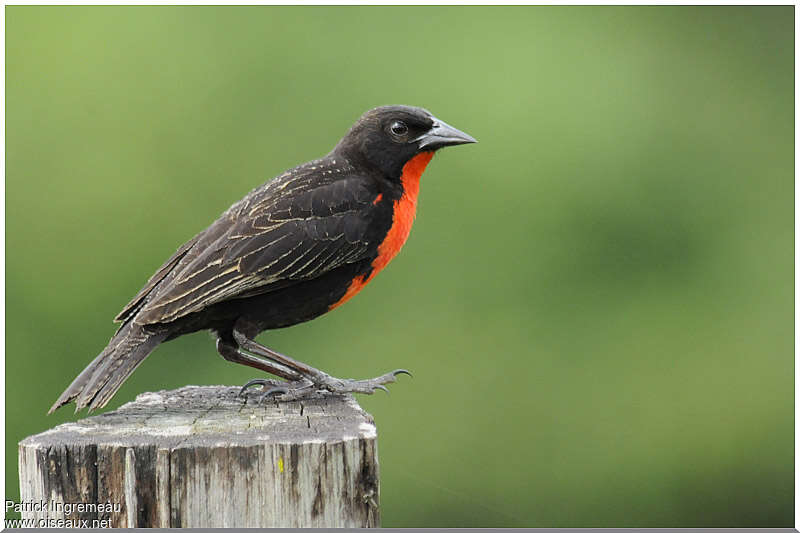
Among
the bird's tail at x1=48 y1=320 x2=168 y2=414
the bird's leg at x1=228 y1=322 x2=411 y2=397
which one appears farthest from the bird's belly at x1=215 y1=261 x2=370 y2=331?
the bird's tail at x1=48 y1=320 x2=168 y2=414

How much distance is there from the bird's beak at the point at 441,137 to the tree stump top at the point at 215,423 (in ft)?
4.79

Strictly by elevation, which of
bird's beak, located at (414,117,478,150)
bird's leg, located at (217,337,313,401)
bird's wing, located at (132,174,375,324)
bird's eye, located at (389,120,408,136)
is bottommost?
bird's leg, located at (217,337,313,401)

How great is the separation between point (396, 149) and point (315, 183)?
51cm

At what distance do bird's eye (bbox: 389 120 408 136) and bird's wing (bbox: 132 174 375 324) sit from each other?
0.39 m

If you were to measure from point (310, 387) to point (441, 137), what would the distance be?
5.02 feet

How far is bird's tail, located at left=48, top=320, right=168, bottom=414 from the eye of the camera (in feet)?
15.2

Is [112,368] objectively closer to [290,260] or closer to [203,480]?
[290,260]

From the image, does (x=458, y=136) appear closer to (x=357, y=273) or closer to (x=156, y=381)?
(x=357, y=273)

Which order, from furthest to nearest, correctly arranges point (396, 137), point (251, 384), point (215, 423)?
point (396, 137) < point (251, 384) < point (215, 423)

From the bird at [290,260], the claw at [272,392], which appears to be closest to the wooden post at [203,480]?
the bird at [290,260]

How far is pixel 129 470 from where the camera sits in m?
3.68

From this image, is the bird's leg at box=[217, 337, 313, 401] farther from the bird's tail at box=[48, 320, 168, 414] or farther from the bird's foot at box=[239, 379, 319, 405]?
the bird's tail at box=[48, 320, 168, 414]

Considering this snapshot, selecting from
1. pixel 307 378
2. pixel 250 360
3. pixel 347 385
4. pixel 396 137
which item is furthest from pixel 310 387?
pixel 396 137

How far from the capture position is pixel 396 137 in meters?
5.58
